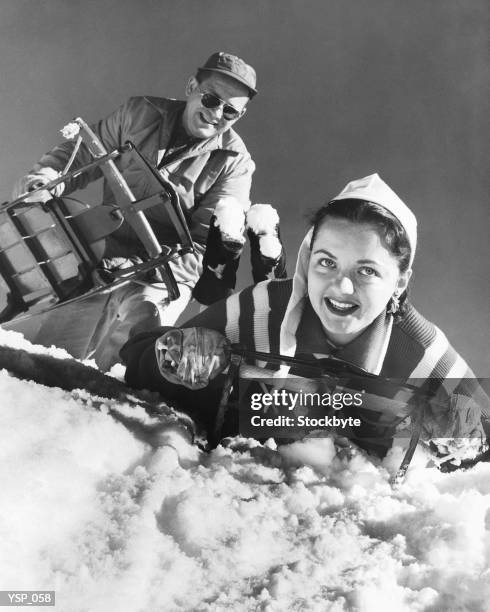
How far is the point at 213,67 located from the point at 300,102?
21 centimetres

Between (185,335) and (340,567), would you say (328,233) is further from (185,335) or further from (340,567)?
(340,567)

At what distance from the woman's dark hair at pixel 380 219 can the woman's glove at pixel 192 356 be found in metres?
0.29

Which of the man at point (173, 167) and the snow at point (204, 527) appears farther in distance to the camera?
the man at point (173, 167)

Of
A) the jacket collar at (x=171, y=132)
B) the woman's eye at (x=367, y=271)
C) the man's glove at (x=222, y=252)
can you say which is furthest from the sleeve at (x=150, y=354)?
the jacket collar at (x=171, y=132)

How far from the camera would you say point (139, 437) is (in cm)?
86

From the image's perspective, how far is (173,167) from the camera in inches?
57.7

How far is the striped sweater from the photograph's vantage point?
3.52ft

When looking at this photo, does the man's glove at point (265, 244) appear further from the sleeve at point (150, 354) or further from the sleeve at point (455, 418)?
the sleeve at point (455, 418)

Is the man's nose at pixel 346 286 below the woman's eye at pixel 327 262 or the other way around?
below

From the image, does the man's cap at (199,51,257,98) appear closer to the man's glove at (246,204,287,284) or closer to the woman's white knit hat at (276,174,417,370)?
the man's glove at (246,204,287,284)

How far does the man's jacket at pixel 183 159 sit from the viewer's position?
57.5 inches

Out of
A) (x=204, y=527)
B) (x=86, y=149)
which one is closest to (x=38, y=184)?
(x=86, y=149)

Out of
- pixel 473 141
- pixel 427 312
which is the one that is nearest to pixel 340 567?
pixel 427 312

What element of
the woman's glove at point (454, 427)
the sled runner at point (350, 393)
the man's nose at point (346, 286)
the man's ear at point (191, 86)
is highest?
the man's ear at point (191, 86)
